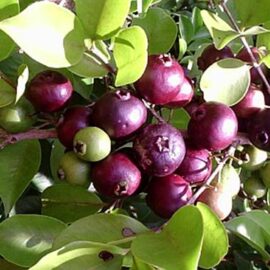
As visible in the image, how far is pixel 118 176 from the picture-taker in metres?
0.58

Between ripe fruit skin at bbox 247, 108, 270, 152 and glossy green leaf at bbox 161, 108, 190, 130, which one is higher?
ripe fruit skin at bbox 247, 108, 270, 152

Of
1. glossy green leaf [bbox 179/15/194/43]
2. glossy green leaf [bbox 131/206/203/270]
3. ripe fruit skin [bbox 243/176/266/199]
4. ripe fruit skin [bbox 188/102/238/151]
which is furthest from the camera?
glossy green leaf [bbox 179/15/194/43]

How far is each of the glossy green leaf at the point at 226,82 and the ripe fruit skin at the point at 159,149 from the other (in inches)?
2.5

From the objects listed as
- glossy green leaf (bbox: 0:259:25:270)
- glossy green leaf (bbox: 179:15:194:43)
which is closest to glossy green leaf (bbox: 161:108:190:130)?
glossy green leaf (bbox: 0:259:25:270)

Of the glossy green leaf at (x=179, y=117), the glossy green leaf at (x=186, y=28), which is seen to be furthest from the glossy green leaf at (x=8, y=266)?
the glossy green leaf at (x=186, y=28)

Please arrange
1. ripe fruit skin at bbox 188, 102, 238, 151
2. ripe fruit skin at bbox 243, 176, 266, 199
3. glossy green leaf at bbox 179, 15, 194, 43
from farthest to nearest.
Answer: glossy green leaf at bbox 179, 15, 194, 43 < ripe fruit skin at bbox 243, 176, 266, 199 < ripe fruit skin at bbox 188, 102, 238, 151

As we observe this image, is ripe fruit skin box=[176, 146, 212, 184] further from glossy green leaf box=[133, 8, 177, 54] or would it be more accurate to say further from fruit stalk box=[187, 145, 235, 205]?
glossy green leaf box=[133, 8, 177, 54]

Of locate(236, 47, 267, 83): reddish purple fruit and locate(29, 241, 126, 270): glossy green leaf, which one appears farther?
locate(236, 47, 267, 83): reddish purple fruit

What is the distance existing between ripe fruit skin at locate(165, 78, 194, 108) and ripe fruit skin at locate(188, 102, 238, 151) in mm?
22

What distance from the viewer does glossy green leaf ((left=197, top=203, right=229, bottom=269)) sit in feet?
1.76

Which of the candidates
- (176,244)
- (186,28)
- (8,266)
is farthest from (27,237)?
(186,28)

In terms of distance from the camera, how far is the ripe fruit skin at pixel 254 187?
2.45 feet

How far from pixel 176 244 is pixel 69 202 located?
0.19 meters

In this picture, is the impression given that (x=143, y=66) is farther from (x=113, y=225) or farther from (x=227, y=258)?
(x=227, y=258)
